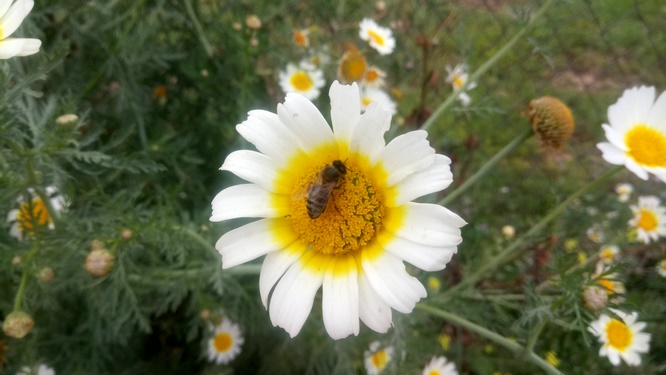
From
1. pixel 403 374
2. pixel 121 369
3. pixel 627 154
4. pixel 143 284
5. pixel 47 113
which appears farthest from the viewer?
pixel 121 369

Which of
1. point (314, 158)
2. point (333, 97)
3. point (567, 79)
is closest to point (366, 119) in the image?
point (333, 97)

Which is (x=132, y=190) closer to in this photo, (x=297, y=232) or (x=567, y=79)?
(x=297, y=232)

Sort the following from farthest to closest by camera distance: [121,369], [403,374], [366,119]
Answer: [121,369]
[403,374]
[366,119]

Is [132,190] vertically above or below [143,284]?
above

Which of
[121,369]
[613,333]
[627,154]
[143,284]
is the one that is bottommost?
[121,369]

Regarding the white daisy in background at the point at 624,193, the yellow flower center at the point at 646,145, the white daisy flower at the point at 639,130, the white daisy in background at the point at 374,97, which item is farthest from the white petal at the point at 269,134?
the white daisy in background at the point at 624,193

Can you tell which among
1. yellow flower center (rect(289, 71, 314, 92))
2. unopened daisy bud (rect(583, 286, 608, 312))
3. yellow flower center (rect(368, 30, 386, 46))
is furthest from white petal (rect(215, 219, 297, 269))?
yellow flower center (rect(368, 30, 386, 46))

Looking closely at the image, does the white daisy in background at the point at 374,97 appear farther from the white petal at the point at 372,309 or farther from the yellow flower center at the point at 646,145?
the white petal at the point at 372,309

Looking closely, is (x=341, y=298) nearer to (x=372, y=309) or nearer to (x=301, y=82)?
(x=372, y=309)
